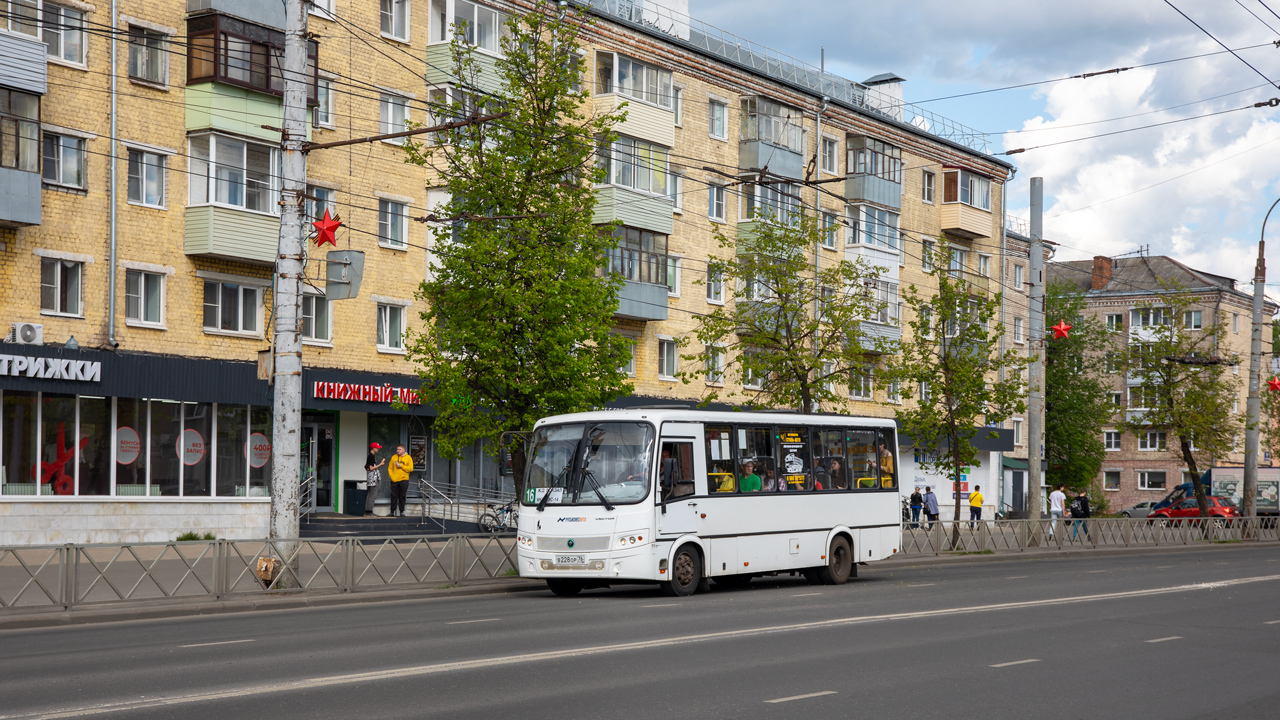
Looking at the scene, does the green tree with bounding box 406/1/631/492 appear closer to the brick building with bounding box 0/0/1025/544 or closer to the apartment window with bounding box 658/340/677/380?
the brick building with bounding box 0/0/1025/544

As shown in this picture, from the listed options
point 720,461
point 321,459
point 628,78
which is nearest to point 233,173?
point 321,459

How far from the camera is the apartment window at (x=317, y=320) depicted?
104 ft

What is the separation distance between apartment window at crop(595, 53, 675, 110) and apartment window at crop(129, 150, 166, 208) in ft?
47.0

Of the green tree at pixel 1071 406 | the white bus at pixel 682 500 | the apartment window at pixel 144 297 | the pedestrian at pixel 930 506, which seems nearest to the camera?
the white bus at pixel 682 500

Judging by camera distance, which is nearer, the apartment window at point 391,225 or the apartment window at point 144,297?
A: the apartment window at point 144,297

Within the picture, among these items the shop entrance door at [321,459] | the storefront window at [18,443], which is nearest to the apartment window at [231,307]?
the shop entrance door at [321,459]

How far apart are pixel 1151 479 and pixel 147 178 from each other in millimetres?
66331

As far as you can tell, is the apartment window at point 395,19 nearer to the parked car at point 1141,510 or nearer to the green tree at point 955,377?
the green tree at point 955,377

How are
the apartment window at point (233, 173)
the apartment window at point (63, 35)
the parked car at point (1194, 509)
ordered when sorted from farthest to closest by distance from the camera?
1. the parked car at point (1194, 509)
2. the apartment window at point (233, 173)
3. the apartment window at point (63, 35)

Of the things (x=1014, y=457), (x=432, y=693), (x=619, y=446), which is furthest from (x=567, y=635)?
(x=1014, y=457)

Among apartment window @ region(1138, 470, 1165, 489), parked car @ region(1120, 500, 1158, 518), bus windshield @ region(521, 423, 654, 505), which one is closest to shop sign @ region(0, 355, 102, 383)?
bus windshield @ region(521, 423, 654, 505)

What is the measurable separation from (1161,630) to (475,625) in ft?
24.8

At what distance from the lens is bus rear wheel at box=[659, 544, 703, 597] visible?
18.5 meters

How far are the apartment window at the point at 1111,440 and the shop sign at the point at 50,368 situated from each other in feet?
217
